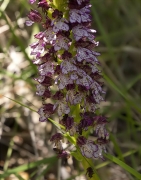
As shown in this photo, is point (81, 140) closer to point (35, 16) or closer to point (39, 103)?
point (35, 16)

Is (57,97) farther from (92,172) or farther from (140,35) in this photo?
(140,35)

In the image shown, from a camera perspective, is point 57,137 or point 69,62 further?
point 57,137

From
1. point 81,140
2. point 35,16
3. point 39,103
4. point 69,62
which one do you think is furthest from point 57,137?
point 39,103

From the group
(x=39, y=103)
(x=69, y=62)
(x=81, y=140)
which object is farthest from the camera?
(x=39, y=103)

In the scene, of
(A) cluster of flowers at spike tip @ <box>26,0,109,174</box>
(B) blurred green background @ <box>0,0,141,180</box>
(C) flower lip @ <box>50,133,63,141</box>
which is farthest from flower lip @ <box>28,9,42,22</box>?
(B) blurred green background @ <box>0,0,141,180</box>

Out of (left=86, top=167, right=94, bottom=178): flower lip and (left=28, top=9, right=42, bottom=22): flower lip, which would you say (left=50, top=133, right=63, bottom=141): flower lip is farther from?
(left=28, top=9, right=42, bottom=22): flower lip

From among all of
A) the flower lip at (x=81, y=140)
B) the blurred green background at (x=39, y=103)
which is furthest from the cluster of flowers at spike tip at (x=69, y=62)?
the blurred green background at (x=39, y=103)
